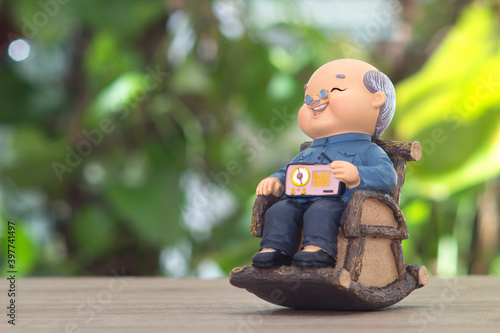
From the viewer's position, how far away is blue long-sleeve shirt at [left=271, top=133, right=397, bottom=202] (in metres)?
0.77

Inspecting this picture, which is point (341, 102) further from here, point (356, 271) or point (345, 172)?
point (356, 271)

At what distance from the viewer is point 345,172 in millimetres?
752

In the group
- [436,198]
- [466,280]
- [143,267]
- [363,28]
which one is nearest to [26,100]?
[143,267]

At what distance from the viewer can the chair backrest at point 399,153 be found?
33.0 inches

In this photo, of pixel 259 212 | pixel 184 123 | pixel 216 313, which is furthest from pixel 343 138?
pixel 184 123

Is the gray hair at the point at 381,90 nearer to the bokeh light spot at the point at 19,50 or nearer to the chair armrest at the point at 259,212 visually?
the chair armrest at the point at 259,212

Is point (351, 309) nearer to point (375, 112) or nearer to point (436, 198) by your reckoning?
point (375, 112)

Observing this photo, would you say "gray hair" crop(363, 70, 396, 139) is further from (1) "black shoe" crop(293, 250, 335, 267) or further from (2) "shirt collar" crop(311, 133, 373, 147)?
(1) "black shoe" crop(293, 250, 335, 267)

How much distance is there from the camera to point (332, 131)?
825mm

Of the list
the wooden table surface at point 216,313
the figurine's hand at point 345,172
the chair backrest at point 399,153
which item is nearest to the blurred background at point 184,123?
the wooden table surface at point 216,313

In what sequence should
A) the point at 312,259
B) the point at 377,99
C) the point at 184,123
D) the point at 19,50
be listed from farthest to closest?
the point at 19,50
the point at 184,123
the point at 377,99
the point at 312,259

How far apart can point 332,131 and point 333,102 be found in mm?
41

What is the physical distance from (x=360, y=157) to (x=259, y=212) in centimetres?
15

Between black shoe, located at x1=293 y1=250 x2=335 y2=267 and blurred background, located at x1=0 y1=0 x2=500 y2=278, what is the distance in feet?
3.20
